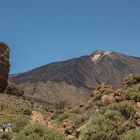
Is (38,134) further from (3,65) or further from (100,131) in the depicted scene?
(3,65)

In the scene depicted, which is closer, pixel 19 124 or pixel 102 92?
pixel 19 124

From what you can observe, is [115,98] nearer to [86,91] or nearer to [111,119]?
[111,119]

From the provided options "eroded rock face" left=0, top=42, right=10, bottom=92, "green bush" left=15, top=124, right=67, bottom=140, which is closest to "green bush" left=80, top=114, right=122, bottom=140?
"green bush" left=15, top=124, right=67, bottom=140

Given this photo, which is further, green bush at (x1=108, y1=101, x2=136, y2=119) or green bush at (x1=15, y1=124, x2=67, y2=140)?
green bush at (x1=108, y1=101, x2=136, y2=119)

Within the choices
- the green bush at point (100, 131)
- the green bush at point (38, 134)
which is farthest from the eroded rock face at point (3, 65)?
the green bush at point (38, 134)

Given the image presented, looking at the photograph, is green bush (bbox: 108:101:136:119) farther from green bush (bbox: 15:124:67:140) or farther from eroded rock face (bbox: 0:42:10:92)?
eroded rock face (bbox: 0:42:10:92)

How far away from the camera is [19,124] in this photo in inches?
1395

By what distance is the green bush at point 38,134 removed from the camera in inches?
836

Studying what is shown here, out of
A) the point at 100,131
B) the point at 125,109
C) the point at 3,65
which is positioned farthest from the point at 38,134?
the point at 3,65

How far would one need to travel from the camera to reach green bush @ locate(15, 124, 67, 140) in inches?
836

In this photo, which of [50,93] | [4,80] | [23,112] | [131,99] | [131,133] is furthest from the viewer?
[50,93]

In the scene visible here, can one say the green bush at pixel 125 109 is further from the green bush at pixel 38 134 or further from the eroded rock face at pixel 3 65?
the eroded rock face at pixel 3 65

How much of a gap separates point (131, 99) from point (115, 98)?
1.22 metres

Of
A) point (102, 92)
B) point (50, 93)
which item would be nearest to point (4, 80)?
point (102, 92)
